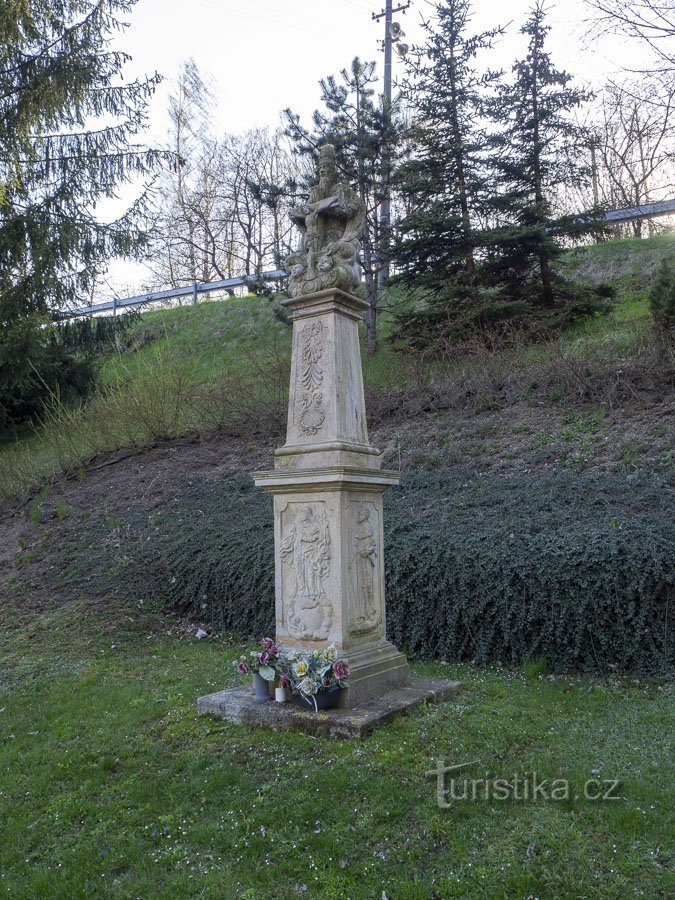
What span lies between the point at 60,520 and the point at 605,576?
26.1 ft

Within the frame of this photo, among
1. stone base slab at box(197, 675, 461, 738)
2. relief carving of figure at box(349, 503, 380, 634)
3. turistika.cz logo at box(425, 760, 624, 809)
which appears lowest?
stone base slab at box(197, 675, 461, 738)

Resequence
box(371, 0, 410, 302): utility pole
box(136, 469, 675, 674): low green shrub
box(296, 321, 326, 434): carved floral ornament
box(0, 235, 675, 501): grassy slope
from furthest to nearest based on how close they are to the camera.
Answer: box(371, 0, 410, 302): utility pole
box(0, 235, 675, 501): grassy slope
box(136, 469, 675, 674): low green shrub
box(296, 321, 326, 434): carved floral ornament

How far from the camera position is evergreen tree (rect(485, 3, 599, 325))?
1434cm

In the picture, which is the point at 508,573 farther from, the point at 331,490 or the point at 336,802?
the point at 336,802

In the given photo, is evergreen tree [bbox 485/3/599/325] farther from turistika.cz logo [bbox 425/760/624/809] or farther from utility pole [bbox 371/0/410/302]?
turistika.cz logo [bbox 425/760/624/809]

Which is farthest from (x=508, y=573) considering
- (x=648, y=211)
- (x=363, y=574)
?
(x=648, y=211)

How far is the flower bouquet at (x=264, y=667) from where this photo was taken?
4.73 m

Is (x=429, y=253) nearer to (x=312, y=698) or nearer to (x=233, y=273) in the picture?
(x=312, y=698)

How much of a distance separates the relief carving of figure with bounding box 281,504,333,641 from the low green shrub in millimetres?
1643

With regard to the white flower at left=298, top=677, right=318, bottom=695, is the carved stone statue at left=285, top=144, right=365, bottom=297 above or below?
above

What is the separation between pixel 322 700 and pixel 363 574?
0.92 meters

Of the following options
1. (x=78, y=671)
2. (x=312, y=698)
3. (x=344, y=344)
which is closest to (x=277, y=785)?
(x=312, y=698)

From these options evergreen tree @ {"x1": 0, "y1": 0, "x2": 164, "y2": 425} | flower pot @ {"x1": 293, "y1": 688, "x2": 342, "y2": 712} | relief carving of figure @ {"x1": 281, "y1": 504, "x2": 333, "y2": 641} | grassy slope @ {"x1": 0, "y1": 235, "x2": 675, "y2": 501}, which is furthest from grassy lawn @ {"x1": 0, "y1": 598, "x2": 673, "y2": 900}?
evergreen tree @ {"x1": 0, "y1": 0, "x2": 164, "y2": 425}

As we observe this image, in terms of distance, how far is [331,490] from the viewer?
4828 millimetres
